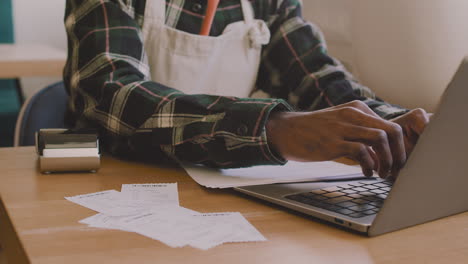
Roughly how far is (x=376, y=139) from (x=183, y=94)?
1.00ft

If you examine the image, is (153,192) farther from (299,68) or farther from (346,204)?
(299,68)

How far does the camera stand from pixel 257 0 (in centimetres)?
133

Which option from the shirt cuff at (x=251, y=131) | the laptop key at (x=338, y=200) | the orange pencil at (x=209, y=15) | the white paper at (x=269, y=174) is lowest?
the white paper at (x=269, y=174)

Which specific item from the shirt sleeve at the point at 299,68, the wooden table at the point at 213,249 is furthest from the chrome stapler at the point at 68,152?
the shirt sleeve at the point at 299,68

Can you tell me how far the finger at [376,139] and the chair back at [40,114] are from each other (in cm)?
Answer: 78

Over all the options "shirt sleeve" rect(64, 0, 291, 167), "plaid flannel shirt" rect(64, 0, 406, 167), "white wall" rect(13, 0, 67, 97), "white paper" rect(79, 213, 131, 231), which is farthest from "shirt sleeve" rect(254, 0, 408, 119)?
"white wall" rect(13, 0, 67, 97)

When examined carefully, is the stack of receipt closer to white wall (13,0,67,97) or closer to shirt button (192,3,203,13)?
shirt button (192,3,203,13)

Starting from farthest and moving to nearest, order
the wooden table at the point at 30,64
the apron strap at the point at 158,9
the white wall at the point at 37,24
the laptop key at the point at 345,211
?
the white wall at the point at 37,24 < the wooden table at the point at 30,64 < the apron strap at the point at 158,9 < the laptop key at the point at 345,211

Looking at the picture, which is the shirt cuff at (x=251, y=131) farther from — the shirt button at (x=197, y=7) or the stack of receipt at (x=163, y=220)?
the shirt button at (x=197, y=7)

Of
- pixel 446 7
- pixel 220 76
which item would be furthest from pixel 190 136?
pixel 446 7

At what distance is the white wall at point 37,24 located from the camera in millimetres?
3525

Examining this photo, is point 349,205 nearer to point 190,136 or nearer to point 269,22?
point 190,136

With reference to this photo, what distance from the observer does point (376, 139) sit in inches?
27.3

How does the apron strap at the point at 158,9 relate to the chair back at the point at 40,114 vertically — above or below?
above
